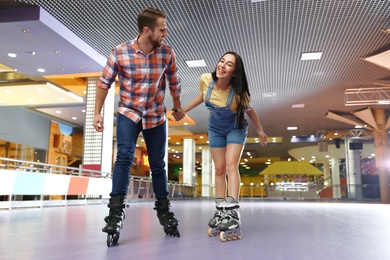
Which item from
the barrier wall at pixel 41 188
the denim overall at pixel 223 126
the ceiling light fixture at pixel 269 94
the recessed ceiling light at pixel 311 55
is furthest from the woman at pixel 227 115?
the ceiling light fixture at pixel 269 94

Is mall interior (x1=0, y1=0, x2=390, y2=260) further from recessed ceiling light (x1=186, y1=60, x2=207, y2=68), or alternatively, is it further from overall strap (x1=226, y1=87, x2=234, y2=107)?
overall strap (x1=226, y1=87, x2=234, y2=107)

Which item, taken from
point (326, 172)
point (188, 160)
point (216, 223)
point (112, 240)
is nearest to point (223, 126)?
point (216, 223)

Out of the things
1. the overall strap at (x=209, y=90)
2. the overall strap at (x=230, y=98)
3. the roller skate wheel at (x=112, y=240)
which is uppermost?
the overall strap at (x=209, y=90)

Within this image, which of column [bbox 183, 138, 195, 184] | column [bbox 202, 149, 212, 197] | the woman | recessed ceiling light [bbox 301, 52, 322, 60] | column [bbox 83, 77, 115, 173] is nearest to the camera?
the woman

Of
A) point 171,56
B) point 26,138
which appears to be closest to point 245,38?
point 171,56

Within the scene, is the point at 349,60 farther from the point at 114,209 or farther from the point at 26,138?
the point at 26,138

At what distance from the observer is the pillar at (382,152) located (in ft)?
51.8

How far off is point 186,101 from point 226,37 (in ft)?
19.3

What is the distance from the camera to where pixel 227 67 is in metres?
2.46

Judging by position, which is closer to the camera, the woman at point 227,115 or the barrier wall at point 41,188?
the woman at point 227,115

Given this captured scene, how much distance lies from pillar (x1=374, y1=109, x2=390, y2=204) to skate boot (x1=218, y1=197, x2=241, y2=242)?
50.7 feet

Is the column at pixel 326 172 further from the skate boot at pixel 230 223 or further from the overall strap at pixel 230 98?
the skate boot at pixel 230 223

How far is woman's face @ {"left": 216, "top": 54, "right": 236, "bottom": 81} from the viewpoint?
247cm

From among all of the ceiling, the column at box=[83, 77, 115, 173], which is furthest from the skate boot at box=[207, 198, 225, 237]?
the column at box=[83, 77, 115, 173]
